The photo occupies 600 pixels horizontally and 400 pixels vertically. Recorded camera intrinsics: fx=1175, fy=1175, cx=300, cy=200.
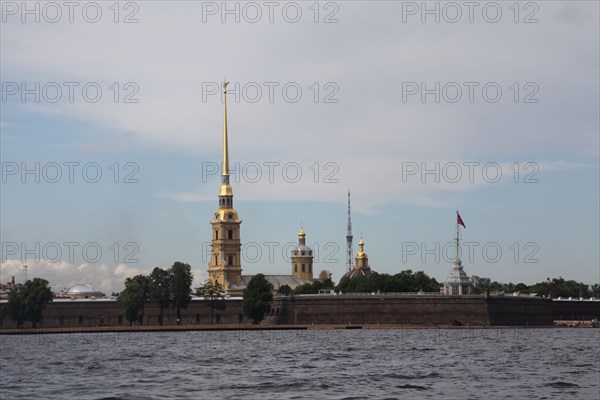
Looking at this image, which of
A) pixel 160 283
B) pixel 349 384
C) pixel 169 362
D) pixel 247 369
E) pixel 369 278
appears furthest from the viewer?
pixel 369 278

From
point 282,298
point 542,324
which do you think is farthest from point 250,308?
point 542,324

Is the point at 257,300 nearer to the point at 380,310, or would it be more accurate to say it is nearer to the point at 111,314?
the point at 380,310

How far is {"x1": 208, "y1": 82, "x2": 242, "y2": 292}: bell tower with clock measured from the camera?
18975 cm

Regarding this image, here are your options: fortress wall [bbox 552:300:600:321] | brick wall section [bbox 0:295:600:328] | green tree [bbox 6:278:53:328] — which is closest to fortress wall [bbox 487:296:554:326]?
brick wall section [bbox 0:295:600:328]

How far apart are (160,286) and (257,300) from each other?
1205cm

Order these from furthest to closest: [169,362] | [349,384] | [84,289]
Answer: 1. [84,289]
2. [169,362]
3. [349,384]

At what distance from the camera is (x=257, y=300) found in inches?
5719

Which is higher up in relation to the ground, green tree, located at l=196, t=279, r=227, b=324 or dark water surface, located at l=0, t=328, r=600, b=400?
green tree, located at l=196, t=279, r=227, b=324

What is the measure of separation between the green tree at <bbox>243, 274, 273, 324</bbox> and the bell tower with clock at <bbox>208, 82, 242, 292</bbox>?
137ft

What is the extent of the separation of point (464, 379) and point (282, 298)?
9705 cm

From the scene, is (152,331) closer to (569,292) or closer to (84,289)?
(84,289)

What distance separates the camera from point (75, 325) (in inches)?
5994

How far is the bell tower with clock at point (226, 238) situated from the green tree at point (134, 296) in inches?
1756

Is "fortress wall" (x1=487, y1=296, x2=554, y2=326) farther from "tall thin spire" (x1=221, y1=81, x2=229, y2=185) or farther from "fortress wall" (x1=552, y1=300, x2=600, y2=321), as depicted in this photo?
"tall thin spire" (x1=221, y1=81, x2=229, y2=185)
